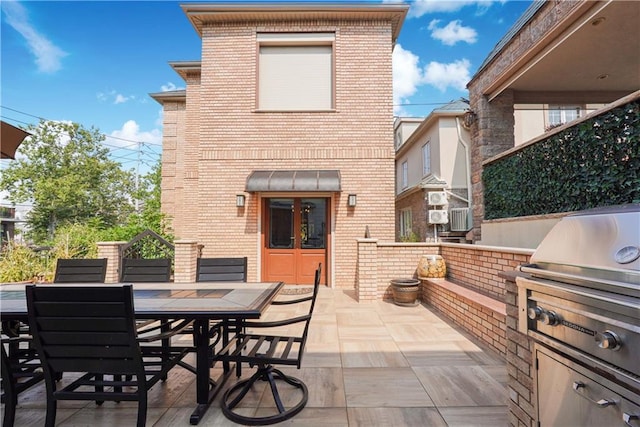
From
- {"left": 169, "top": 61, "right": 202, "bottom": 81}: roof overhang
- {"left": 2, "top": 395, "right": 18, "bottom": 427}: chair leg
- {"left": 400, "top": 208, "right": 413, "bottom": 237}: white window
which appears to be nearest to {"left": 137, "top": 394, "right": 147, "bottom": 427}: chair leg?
{"left": 2, "top": 395, "right": 18, "bottom": 427}: chair leg

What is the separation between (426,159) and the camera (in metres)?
12.9

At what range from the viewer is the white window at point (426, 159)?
12.5 metres

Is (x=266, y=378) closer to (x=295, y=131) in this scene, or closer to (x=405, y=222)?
(x=295, y=131)

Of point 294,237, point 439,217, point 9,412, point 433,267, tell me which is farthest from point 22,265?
point 439,217

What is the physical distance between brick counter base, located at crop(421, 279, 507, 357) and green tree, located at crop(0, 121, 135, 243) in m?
21.8

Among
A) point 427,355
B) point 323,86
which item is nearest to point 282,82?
point 323,86

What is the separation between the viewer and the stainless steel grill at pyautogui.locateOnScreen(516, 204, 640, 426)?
48.0 inches

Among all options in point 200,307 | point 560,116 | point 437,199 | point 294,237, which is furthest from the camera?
point 560,116

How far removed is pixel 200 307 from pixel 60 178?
24.4 m

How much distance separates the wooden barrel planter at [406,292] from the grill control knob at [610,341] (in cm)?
441

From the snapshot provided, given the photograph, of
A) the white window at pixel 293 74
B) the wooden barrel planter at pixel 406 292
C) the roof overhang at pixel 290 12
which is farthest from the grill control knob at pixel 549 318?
the roof overhang at pixel 290 12

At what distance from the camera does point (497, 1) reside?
22.5 ft

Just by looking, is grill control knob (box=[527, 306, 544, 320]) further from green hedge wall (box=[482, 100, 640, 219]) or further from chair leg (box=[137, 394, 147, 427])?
chair leg (box=[137, 394, 147, 427])

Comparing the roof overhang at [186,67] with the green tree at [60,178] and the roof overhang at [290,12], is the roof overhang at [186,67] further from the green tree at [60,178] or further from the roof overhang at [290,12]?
the green tree at [60,178]
